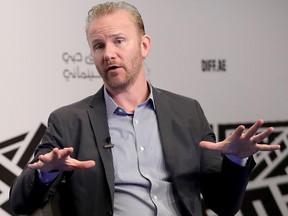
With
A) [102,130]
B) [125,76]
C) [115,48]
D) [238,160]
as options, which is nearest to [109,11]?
[115,48]

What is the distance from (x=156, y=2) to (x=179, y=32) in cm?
23

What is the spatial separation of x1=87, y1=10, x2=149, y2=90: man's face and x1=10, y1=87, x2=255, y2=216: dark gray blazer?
0.12 meters

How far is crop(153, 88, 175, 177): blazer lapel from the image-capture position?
199 centimetres

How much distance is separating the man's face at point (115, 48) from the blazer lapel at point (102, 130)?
0.08 m

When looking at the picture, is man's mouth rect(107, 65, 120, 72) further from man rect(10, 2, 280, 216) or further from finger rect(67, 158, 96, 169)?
finger rect(67, 158, 96, 169)

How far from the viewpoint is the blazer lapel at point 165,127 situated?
1.99 metres

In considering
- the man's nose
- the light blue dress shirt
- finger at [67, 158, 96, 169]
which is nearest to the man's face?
the man's nose

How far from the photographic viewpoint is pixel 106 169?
75.4 inches


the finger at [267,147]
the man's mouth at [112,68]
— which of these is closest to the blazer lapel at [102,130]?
the man's mouth at [112,68]

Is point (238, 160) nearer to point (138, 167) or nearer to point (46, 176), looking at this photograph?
point (138, 167)

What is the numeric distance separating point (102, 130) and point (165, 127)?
0.24 metres

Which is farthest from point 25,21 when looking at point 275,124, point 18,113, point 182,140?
point 275,124

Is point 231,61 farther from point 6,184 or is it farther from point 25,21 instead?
point 6,184

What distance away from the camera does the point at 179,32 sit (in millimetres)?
3281
